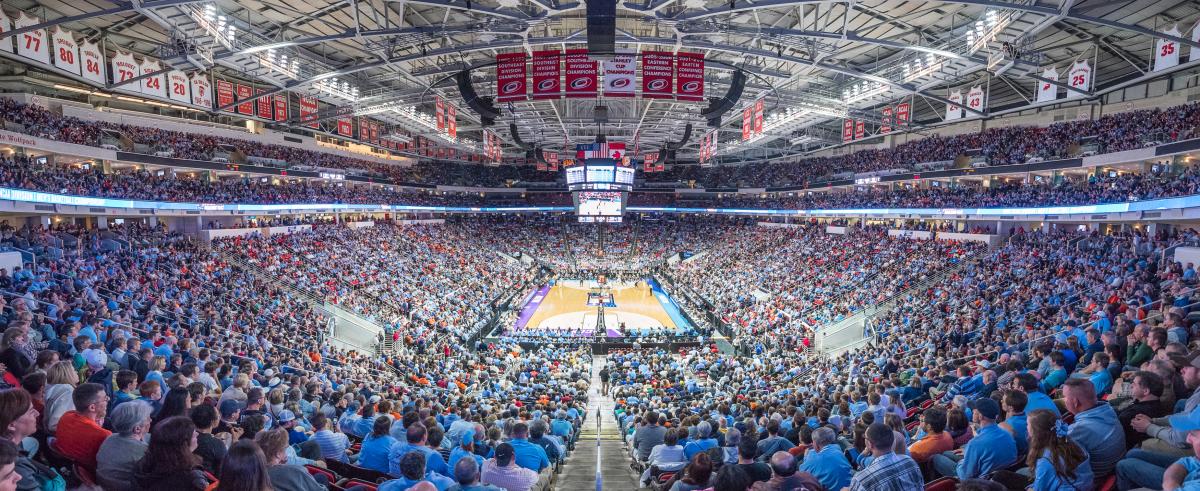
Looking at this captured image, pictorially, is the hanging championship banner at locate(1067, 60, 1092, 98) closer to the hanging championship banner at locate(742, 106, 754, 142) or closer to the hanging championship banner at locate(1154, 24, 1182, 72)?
the hanging championship banner at locate(1154, 24, 1182, 72)

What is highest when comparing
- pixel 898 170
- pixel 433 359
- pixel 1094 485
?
pixel 898 170

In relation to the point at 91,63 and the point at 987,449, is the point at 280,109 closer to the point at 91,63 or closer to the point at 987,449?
the point at 91,63

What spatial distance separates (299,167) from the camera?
1334 inches

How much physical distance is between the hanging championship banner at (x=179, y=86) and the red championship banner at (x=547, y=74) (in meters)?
17.0

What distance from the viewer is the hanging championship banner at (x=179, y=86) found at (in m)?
21.7

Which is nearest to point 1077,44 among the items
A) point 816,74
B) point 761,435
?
point 816,74

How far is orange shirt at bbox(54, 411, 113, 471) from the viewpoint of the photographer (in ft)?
11.0

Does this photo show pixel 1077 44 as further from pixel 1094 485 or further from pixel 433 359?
pixel 433 359

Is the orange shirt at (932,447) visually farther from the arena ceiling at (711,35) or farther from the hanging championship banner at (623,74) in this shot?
the arena ceiling at (711,35)

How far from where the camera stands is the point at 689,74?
14875mm

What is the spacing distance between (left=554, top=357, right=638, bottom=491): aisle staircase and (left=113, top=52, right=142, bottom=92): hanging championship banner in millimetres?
20519

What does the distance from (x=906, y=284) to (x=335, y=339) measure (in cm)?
2263

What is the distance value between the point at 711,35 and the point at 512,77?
9418mm

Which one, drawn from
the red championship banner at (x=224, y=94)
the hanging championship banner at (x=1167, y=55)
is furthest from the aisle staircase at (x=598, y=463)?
Answer: the hanging championship banner at (x=1167, y=55)
